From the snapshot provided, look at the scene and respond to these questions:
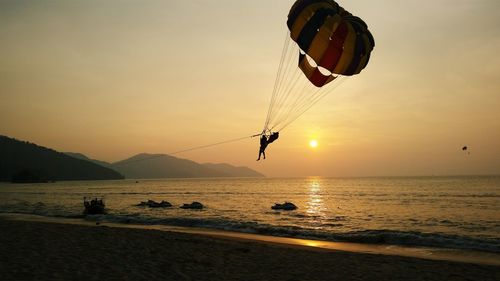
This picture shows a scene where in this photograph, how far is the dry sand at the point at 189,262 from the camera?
1035cm

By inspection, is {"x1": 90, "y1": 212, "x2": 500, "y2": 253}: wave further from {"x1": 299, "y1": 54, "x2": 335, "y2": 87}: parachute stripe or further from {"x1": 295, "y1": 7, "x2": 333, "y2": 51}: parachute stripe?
{"x1": 295, "y1": 7, "x2": 333, "y2": 51}: parachute stripe

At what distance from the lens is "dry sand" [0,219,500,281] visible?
10.4m

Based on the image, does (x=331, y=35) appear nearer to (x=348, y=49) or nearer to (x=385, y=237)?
(x=348, y=49)

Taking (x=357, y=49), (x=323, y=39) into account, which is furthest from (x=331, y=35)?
(x=357, y=49)

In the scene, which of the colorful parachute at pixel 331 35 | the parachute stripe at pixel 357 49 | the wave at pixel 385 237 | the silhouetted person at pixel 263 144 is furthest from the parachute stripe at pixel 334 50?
the wave at pixel 385 237

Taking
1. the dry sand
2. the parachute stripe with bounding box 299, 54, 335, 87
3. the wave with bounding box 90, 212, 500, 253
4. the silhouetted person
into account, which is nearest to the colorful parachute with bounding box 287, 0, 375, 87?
the parachute stripe with bounding box 299, 54, 335, 87

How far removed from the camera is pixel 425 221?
96.7 feet

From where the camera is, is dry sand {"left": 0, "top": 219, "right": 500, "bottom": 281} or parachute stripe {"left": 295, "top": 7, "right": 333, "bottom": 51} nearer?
dry sand {"left": 0, "top": 219, "right": 500, "bottom": 281}

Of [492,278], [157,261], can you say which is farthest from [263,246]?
[492,278]

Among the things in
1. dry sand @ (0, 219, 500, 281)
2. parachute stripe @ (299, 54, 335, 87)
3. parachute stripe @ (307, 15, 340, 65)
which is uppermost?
parachute stripe @ (307, 15, 340, 65)

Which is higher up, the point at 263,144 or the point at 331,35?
the point at 331,35

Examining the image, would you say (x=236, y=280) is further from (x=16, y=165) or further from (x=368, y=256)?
(x=16, y=165)

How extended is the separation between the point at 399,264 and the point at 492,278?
2.72m

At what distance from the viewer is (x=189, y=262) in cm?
1218
